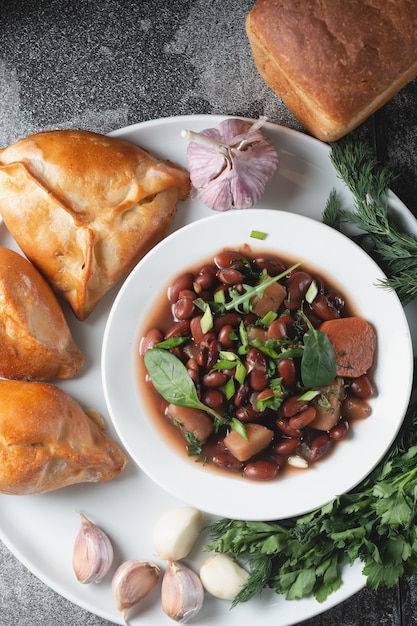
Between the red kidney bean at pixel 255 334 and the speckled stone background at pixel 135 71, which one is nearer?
the red kidney bean at pixel 255 334

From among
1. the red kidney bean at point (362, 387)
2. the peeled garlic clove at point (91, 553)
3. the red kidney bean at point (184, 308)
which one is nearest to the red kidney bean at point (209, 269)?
the red kidney bean at point (184, 308)

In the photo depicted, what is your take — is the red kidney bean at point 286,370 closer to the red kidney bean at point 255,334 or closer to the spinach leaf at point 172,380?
the red kidney bean at point 255,334

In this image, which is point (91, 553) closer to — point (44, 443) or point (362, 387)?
point (44, 443)

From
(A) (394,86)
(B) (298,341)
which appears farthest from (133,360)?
(A) (394,86)

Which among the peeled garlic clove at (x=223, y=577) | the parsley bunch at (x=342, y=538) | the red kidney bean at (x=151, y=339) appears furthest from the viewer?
the peeled garlic clove at (x=223, y=577)

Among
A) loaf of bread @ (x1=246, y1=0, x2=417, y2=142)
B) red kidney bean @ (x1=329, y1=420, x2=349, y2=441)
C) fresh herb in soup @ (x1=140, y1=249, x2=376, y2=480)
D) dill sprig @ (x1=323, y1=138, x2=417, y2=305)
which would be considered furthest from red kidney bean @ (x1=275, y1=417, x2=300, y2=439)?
loaf of bread @ (x1=246, y1=0, x2=417, y2=142)

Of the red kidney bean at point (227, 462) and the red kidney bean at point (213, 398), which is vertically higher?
the red kidney bean at point (213, 398)

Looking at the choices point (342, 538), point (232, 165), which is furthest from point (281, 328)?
point (342, 538)
